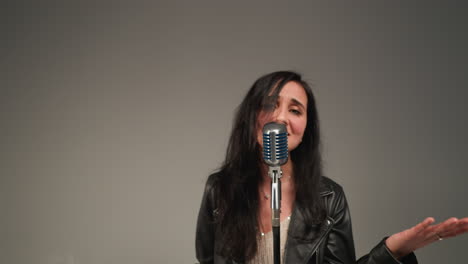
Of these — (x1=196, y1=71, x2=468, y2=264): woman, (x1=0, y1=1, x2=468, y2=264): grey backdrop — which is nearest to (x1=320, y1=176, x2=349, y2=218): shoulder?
(x1=196, y1=71, x2=468, y2=264): woman

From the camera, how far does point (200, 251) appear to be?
1.42 meters

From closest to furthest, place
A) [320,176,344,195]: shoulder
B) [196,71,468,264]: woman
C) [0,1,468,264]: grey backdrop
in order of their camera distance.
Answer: [196,71,468,264]: woman → [320,176,344,195]: shoulder → [0,1,468,264]: grey backdrop

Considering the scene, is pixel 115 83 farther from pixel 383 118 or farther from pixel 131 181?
pixel 383 118

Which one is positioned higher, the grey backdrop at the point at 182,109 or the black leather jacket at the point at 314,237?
the grey backdrop at the point at 182,109

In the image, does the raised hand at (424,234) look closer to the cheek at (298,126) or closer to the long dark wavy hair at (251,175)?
the long dark wavy hair at (251,175)

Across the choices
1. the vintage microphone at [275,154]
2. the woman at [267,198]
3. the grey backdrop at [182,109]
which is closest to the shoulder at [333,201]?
the woman at [267,198]

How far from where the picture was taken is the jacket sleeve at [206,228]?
55.1 inches

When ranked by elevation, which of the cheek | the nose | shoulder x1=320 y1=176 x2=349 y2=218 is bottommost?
shoulder x1=320 y1=176 x2=349 y2=218

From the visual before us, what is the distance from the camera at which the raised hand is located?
3.28 feet

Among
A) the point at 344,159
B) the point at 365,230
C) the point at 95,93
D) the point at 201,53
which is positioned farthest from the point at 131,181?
the point at 365,230

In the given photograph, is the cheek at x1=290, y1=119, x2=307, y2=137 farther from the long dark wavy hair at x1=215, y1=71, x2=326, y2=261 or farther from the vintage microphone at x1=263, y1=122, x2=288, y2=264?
the vintage microphone at x1=263, y1=122, x2=288, y2=264

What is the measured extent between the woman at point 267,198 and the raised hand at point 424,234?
5cm

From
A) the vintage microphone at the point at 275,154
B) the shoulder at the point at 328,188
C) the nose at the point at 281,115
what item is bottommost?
the shoulder at the point at 328,188

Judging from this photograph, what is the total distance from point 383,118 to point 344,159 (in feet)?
1.01
